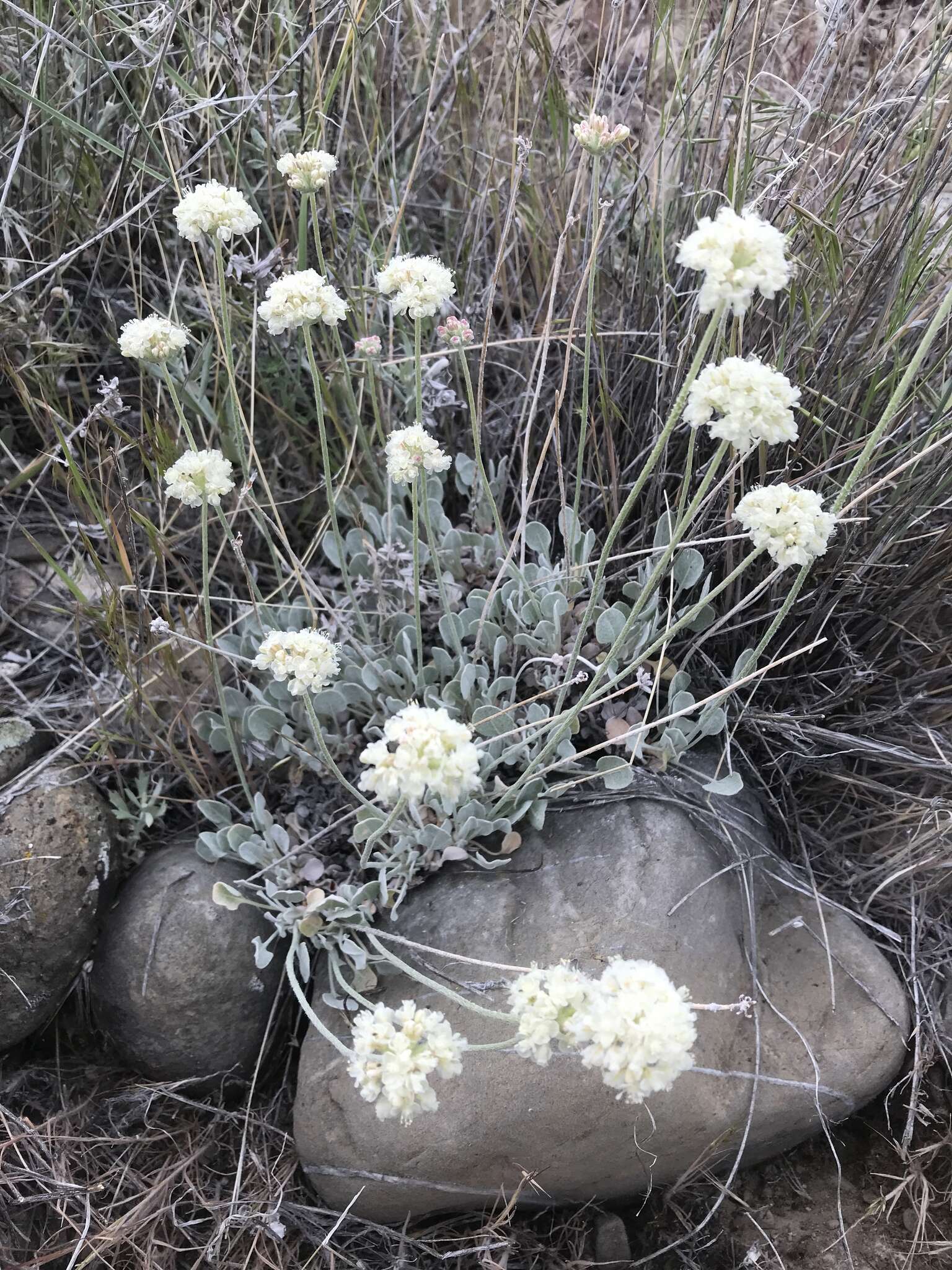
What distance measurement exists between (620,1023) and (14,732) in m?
1.68

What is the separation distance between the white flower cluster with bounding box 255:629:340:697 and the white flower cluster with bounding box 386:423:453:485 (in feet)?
1.20

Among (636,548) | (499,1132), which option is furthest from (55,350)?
(499,1132)

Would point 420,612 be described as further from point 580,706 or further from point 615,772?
point 580,706

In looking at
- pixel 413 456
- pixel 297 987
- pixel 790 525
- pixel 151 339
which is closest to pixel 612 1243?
pixel 297 987

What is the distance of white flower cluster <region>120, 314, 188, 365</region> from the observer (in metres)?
1.72

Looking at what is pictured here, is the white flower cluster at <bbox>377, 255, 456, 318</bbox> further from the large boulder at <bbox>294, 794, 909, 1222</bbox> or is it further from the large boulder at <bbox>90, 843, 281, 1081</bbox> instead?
the large boulder at <bbox>90, 843, 281, 1081</bbox>

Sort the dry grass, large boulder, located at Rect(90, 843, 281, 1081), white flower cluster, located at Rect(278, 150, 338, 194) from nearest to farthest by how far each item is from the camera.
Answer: white flower cluster, located at Rect(278, 150, 338, 194)
the dry grass
large boulder, located at Rect(90, 843, 281, 1081)

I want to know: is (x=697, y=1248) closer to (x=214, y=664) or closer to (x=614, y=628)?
(x=614, y=628)

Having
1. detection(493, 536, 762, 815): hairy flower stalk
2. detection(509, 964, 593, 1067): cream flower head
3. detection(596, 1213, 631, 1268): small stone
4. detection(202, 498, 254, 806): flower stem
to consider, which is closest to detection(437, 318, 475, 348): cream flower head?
detection(202, 498, 254, 806): flower stem

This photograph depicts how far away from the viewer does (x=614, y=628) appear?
222cm

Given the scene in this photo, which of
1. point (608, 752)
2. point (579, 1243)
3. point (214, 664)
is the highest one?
point (214, 664)

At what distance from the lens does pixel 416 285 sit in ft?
5.64

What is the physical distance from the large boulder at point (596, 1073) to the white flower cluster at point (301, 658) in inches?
28.7

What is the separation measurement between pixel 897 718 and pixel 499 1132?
1.29 m
